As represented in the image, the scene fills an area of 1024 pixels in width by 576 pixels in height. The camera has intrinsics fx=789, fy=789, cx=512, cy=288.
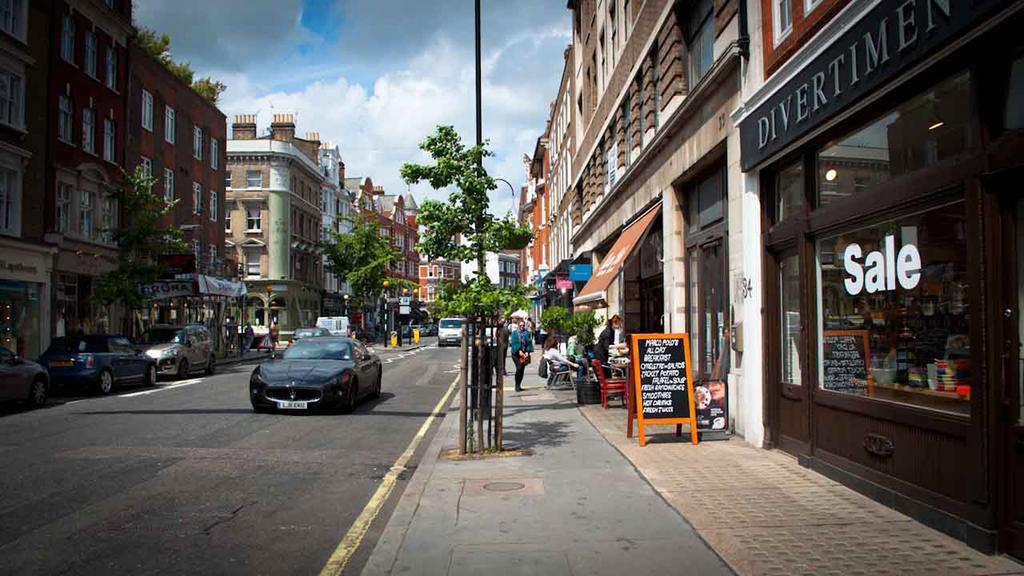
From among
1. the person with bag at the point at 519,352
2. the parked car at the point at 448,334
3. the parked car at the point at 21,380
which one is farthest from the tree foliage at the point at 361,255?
the parked car at the point at 21,380

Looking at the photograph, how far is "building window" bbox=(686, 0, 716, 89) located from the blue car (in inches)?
566

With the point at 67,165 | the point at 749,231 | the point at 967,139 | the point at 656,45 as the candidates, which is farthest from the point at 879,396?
the point at 67,165

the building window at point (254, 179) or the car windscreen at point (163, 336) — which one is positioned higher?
the building window at point (254, 179)

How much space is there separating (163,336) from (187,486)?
60.4 feet

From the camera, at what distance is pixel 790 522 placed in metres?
6.23

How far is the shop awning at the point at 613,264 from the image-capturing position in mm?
13914

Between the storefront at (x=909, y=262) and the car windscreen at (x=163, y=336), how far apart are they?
20.3 m

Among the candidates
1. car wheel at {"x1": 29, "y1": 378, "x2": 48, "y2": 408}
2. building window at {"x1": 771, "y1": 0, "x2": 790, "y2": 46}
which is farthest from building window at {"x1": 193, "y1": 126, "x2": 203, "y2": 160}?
building window at {"x1": 771, "y1": 0, "x2": 790, "y2": 46}

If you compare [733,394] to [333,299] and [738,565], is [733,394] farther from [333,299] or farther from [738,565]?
[333,299]

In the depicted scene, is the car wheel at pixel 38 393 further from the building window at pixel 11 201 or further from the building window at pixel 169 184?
the building window at pixel 169 184

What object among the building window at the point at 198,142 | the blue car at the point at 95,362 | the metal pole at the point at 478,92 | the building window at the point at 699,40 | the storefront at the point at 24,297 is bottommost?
→ the blue car at the point at 95,362

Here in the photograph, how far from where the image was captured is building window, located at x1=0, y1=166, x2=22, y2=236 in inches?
1020

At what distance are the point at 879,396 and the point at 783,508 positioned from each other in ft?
4.58

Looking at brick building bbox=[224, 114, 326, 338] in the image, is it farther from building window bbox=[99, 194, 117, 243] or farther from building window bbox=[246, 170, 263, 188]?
building window bbox=[99, 194, 117, 243]
